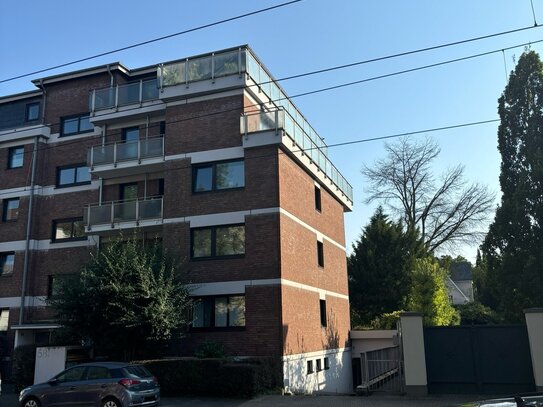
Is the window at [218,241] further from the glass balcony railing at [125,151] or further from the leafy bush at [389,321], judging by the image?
the leafy bush at [389,321]

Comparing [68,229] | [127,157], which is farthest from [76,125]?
[68,229]

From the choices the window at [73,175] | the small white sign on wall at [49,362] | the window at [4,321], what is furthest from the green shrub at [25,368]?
the window at [73,175]

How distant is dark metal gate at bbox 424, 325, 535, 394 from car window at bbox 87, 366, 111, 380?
29.4 ft

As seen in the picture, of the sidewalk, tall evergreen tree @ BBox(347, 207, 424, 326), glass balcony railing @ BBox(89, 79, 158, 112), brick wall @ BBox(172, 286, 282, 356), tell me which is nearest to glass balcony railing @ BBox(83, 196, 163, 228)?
glass balcony railing @ BBox(89, 79, 158, 112)

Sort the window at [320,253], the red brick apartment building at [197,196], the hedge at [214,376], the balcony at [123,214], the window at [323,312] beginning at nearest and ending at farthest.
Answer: the hedge at [214,376]
the red brick apartment building at [197,196]
the balcony at [123,214]
the window at [323,312]
the window at [320,253]

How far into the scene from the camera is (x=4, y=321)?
25656mm

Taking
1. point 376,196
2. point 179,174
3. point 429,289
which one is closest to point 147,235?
point 179,174

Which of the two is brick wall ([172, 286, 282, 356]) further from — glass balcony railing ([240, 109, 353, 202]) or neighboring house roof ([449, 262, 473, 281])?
neighboring house roof ([449, 262, 473, 281])

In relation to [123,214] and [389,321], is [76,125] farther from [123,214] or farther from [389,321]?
[389,321]

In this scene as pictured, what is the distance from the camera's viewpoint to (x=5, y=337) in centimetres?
2503

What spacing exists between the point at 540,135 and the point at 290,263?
12116mm

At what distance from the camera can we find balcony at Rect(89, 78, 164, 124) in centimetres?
2394

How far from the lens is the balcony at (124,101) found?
2394 cm

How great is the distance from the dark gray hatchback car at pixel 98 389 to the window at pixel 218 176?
9285 mm
